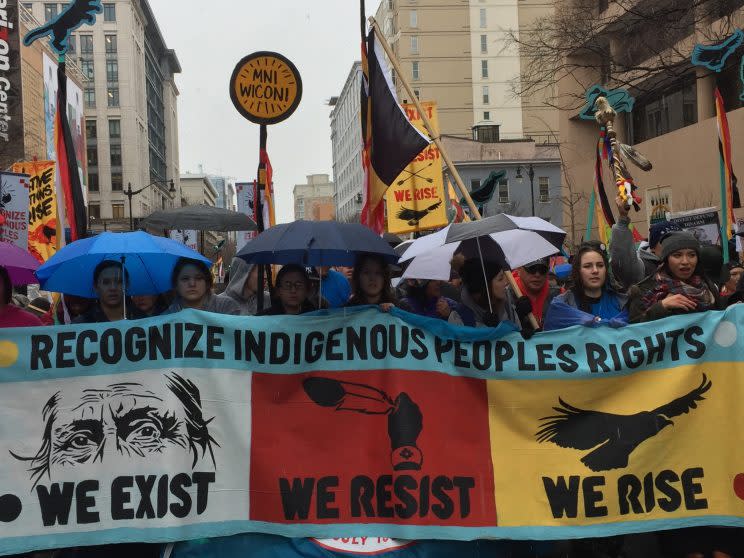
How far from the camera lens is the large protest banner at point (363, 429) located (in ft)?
14.6

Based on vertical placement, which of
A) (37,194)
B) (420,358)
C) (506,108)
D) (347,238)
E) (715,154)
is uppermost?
(506,108)

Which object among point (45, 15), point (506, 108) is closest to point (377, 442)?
point (506, 108)

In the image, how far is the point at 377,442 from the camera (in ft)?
15.1

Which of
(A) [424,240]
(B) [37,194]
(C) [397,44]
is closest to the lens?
(A) [424,240]

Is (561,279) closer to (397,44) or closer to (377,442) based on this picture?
(377,442)

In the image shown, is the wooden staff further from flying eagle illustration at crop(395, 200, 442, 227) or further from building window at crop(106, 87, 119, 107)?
building window at crop(106, 87, 119, 107)

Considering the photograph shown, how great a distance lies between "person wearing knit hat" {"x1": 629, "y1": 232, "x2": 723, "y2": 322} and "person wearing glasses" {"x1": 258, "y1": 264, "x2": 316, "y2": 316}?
1985mm

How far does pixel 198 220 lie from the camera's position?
27.6ft

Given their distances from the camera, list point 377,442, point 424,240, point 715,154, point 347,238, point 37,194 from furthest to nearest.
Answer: point 715,154
point 37,194
point 424,240
point 347,238
point 377,442

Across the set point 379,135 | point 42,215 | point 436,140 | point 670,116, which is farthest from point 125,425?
point 670,116

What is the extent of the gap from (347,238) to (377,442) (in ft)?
4.07

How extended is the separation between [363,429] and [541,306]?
2.10 meters

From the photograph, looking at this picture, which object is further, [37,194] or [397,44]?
[397,44]

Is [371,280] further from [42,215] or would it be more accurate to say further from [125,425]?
[42,215]
